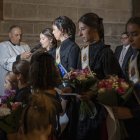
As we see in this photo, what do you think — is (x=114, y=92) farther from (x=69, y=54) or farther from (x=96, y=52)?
(x=69, y=54)

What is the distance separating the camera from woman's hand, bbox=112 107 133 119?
2.71 m

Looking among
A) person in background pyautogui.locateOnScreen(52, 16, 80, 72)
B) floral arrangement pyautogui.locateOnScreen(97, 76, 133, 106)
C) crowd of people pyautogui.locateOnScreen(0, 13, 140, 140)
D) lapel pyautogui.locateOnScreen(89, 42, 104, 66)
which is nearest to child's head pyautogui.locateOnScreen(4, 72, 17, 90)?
crowd of people pyautogui.locateOnScreen(0, 13, 140, 140)

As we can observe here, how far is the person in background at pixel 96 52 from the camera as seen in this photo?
3436 mm

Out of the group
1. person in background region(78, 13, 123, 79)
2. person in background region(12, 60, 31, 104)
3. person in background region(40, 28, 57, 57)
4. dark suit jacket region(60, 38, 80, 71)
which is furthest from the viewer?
person in background region(40, 28, 57, 57)

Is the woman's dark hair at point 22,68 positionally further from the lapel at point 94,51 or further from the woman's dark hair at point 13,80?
the lapel at point 94,51

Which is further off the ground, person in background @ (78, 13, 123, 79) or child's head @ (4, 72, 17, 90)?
person in background @ (78, 13, 123, 79)

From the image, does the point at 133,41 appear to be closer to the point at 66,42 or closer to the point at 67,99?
the point at 67,99

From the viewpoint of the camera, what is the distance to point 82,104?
3.23 m

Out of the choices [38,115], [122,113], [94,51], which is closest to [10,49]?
[94,51]

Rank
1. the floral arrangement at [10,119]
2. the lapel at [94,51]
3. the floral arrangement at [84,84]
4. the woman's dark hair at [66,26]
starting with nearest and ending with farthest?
the floral arrangement at [10,119] < the floral arrangement at [84,84] < the lapel at [94,51] < the woman's dark hair at [66,26]

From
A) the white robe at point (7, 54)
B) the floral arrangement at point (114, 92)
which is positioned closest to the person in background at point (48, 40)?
the white robe at point (7, 54)

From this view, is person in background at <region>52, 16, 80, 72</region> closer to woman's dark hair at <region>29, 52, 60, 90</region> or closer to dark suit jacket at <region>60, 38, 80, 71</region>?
dark suit jacket at <region>60, 38, 80, 71</region>

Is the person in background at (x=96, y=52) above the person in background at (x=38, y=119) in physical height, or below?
above

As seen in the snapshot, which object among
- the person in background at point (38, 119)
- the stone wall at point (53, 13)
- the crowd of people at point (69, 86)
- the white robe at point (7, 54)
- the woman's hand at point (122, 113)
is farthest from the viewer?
the stone wall at point (53, 13)
